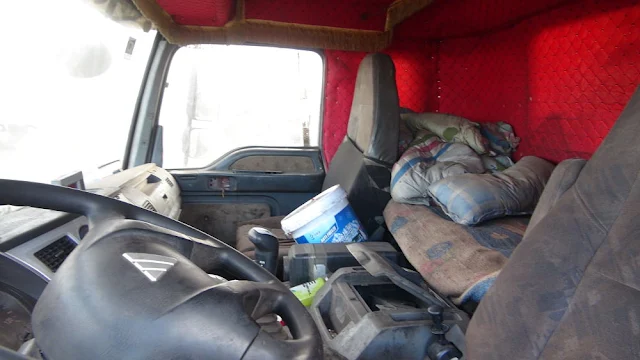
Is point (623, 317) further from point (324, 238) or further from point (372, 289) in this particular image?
point (324, 238)

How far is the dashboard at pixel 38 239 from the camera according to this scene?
0.75 meters

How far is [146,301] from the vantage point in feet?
1.57

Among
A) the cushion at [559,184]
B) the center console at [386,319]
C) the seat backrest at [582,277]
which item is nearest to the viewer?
the seat backrest at [582,277]

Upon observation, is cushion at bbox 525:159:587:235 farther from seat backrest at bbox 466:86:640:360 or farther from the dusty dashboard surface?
the dusty dashboard surface

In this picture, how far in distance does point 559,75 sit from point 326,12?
50.7 inches

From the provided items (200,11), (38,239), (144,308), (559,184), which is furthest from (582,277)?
(200,11)

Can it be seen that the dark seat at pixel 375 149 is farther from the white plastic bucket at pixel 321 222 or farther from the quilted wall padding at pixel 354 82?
the quilted wall padding at pixel 354 82

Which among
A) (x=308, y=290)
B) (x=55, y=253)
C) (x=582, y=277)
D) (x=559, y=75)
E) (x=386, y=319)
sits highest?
(x=559, y=75)

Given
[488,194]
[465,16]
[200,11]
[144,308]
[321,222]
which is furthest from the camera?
[465,16]

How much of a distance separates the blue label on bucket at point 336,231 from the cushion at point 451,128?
0.72 meters

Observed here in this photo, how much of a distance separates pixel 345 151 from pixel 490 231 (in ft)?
3.59

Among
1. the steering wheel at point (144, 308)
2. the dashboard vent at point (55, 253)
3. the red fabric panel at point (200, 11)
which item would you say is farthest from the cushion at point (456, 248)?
the red fabric panel at point (200, 11)

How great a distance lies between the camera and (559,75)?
1.92 m

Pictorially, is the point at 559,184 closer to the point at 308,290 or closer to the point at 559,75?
the point at 308,290
